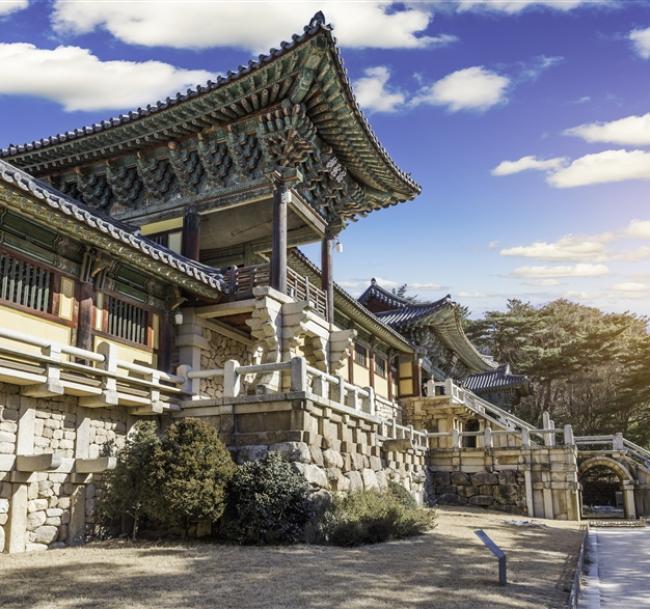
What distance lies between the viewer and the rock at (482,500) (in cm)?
2706

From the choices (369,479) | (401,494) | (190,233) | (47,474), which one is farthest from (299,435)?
(190,233)

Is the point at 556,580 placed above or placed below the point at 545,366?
below

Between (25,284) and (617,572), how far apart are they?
40.8 feet

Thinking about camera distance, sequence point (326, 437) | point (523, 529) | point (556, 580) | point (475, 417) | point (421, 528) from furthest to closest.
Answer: point (475, 417)
point (523, 529)
point (421, 528)
point (326, 437)
point (556, 580)

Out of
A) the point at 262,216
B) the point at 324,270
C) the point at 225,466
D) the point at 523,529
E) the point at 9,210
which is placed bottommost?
the point at 523,529

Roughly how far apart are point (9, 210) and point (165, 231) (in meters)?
7.50

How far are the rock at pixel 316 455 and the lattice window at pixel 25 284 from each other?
19.6ft

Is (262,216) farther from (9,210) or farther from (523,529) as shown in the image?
(523,529)

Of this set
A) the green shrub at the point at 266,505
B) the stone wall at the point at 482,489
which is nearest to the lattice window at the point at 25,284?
the green shrub at the point at 266,505

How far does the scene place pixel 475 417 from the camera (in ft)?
117

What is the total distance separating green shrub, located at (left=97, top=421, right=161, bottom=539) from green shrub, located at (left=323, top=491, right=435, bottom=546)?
11.1 ft

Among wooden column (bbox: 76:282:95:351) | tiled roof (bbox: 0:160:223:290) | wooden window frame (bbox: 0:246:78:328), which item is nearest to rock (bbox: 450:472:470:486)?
tiled roof (bbox: 0:160:223:290)

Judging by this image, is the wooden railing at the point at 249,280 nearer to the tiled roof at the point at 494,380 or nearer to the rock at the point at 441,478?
the rock at the point at 441,478

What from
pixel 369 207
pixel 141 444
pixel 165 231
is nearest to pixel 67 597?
pixel 141 444
